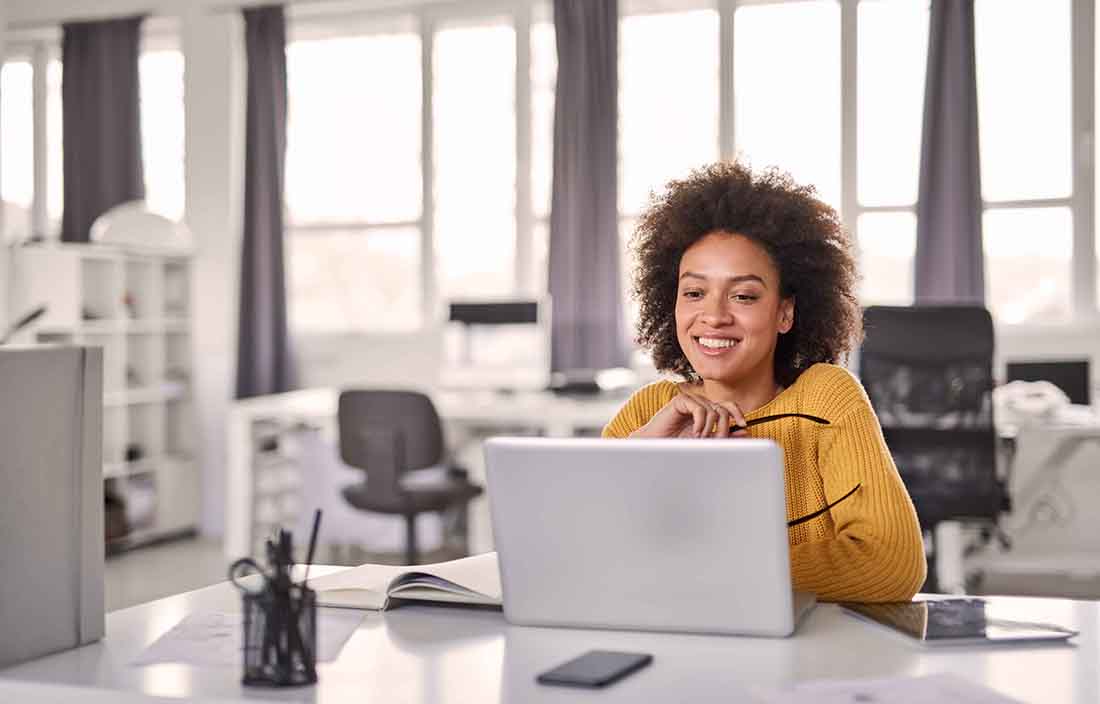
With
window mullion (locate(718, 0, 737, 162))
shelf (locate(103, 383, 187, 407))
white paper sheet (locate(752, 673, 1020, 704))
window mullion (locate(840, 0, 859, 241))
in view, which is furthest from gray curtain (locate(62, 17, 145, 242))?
white paper sheet (locate(752, 673, 1020, 704))

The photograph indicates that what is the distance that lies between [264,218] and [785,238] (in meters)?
4.69

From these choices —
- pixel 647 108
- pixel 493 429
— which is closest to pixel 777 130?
pixel 647 108

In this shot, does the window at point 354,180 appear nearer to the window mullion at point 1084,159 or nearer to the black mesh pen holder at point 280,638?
the window mullion at point 1084,159

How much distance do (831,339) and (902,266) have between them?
155 inches

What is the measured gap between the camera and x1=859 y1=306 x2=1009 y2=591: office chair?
12.3 ft

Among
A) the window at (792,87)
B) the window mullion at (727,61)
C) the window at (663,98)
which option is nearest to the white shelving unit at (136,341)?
the window at (663,98)

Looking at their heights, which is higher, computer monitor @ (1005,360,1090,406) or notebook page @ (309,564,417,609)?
computer monitor @ (1005,360,1090,406)

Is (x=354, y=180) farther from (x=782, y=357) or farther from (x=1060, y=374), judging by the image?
(x=782, y=357)

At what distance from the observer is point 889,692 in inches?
42.1

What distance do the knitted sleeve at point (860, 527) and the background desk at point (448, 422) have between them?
2.91 meters

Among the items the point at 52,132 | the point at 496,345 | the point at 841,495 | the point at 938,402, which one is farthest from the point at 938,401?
the point at 52,132

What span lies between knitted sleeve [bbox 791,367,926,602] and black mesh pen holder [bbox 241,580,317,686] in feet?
2.31

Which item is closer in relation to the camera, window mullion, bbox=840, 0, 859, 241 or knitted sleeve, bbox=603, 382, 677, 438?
knitted sleeve, bbox=603, 382, 677, 438

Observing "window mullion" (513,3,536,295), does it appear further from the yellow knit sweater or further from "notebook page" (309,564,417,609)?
Answer: "notebook page" (309,564,417,609)
